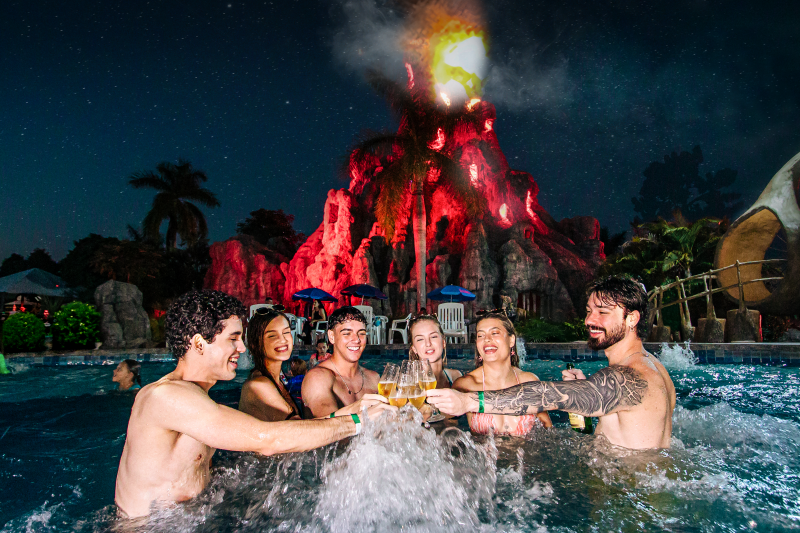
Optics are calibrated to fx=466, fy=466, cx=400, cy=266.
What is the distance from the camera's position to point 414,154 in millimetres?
18562

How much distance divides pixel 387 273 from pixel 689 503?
832 inches

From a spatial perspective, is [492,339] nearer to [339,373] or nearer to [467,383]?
[467,383]

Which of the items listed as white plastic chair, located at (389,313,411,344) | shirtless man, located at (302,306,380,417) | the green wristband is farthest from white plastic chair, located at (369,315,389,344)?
the green wristband

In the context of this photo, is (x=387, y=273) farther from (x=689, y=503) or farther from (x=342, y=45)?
(x=689, y=503)

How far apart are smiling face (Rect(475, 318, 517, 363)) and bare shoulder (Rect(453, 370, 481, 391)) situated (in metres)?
0.24

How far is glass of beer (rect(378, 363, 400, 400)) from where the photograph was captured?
6.68 feet

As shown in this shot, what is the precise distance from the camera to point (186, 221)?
2802 centimetres

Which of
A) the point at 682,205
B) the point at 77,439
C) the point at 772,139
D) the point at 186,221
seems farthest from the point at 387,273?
the point at 772,139

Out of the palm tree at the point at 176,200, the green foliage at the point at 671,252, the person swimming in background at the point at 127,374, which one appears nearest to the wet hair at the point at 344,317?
the person swimming in background at the point at 127,374

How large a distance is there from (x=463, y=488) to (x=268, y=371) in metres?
1.71

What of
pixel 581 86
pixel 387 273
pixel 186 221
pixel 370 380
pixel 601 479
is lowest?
pixel 601 479

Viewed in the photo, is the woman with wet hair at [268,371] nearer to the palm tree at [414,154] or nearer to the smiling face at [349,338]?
the smiling face at [349,338]

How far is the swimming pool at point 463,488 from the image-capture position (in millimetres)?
2484

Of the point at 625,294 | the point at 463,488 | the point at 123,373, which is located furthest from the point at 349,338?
the point at 123,373
